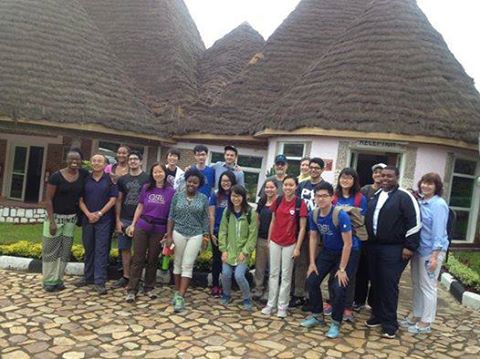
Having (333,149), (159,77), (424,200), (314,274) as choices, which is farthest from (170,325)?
(159,77)

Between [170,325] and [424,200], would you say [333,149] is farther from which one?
[170,325]

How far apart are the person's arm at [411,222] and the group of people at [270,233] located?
1 centimetres

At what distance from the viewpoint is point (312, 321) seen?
4641mm

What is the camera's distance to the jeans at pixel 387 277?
14.7 feet

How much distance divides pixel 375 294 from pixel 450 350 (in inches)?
34.2

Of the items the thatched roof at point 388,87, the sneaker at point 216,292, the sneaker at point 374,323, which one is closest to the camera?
the sneaker at point 374,323

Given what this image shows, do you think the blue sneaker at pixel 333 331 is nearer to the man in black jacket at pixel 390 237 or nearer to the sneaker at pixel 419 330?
the man in black jacket at pixel 390 237

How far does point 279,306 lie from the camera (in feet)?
16.1

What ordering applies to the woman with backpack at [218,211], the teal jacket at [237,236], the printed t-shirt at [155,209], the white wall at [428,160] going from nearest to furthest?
the teal jacket at [237,236] < the printed t-shirt at [155,209] < the woman with backpack at [218,211] < the white wall at [428,160]

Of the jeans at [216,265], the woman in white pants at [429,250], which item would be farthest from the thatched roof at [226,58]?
the woman in white pants at [429,250]

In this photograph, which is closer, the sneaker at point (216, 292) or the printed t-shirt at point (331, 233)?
the printed t-shirt at point (331, 233)

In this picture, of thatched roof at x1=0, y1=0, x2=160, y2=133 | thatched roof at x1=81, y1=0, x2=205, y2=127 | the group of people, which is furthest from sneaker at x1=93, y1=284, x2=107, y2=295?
thatched roof at x1=81, y1=0, x2=205, y2=127

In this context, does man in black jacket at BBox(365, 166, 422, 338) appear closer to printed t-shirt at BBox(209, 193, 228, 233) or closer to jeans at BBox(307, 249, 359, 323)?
jeans at BBox(307, 249, 359, 323)

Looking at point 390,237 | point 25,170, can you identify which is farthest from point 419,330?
point 25,170
